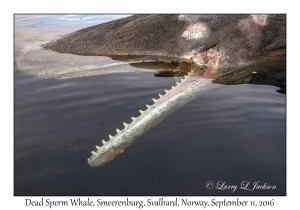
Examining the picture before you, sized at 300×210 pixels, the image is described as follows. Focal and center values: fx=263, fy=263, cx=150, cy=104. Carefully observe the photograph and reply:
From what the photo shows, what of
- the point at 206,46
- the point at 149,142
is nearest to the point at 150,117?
the point at 149,142

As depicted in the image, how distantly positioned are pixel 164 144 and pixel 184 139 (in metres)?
0.27

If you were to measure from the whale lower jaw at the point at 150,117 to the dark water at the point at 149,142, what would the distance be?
9 centimetres

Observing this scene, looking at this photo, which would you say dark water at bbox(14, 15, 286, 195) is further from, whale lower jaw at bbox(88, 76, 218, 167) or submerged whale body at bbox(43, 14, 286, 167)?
submerged whale body at bbox(43, 14, 286, 167)

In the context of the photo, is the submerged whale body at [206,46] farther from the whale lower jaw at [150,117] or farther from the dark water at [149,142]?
the dark water at [149,142]

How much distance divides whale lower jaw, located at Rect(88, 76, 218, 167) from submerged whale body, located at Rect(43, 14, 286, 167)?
0.29 ft

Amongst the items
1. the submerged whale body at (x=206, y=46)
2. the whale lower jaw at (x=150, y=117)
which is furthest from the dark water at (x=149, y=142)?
the submerged whale body at (x=206, y=46)

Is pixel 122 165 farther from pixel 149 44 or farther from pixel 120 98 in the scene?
pixel 149 44

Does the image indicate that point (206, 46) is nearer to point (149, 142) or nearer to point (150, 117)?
point (150, 117)

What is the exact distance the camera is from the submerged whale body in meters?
4.89

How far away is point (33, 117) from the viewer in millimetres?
3770

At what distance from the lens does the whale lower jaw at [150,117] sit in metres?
2.90

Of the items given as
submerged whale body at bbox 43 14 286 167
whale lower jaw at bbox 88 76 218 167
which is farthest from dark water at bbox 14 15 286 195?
submerged whale body at bbox 43 14 286 167

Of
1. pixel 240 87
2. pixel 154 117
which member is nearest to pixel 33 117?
pixel 154 117

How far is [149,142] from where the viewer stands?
3.10 meters
